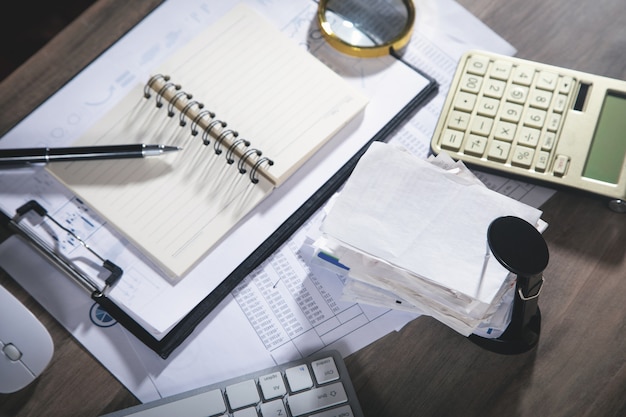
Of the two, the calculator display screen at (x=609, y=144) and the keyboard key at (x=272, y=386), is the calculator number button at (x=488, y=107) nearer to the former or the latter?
the calculator display screen at (x=609, y=144)

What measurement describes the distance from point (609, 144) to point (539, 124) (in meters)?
0.08

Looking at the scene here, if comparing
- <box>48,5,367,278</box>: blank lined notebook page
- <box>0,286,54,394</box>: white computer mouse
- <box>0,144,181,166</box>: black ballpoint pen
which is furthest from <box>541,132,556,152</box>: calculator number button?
<box>0,286,54,394</box>: white computer mouse

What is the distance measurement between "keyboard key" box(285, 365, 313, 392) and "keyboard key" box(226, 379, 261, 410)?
0.12 ft

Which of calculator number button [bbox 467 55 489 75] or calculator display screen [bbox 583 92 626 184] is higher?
calculator number button [bbox 467 55 489 75]

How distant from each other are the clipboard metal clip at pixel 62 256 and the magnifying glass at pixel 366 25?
0.39 m

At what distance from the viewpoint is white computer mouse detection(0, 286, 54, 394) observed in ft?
2.12

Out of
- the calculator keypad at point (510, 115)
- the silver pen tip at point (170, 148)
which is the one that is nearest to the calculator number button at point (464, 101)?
the calculator keypad at point (510, 115)

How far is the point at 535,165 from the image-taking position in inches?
27.5

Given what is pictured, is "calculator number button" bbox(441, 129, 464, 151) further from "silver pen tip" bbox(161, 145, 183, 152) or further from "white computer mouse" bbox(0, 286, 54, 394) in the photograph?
"white computer mouse" bbox(0, 286, 54, 394)

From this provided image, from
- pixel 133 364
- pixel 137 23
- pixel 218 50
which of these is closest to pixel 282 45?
pixel 218 50

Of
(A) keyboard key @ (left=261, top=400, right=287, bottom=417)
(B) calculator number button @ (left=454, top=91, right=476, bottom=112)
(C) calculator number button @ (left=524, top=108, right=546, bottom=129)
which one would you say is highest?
(B) calculator number button @ (left=454, top=91, right=476, bottom=112)

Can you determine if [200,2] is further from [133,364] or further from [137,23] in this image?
[133,364]

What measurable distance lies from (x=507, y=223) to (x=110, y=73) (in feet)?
1.70

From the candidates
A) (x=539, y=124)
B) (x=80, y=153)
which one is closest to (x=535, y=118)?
(x=539, y=124)
